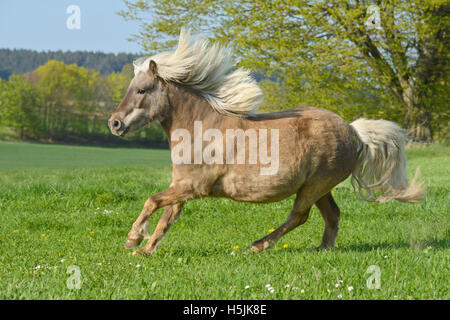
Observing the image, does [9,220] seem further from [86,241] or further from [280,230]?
[280,230]

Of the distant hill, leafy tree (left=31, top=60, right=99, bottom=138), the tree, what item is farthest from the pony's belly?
the distant hill

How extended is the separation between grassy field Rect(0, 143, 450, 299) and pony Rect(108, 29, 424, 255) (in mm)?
628

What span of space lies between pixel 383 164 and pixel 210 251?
2201 millimetres

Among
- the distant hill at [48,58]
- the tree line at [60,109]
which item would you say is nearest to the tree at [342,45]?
the tree line at [60,109]

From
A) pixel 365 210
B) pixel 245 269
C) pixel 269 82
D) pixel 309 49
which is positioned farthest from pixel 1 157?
pixel 245 269

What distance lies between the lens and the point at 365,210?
28.5 ft

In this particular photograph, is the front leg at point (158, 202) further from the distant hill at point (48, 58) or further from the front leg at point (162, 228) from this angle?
the distant hill at point (48, 58)

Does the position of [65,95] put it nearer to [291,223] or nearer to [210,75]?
[210,75]

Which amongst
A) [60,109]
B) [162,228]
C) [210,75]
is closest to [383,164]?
[210,75]

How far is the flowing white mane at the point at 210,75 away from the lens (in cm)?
517

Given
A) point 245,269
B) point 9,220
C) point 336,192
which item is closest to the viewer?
point 245,269

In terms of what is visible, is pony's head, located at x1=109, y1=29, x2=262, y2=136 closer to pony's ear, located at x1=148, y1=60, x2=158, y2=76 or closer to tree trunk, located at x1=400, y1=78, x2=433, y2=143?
pony's ear, located at x1=148, y1=60, x2=158, y2=76

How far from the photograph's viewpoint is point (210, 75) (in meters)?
5.32

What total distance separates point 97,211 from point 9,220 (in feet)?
4.60
